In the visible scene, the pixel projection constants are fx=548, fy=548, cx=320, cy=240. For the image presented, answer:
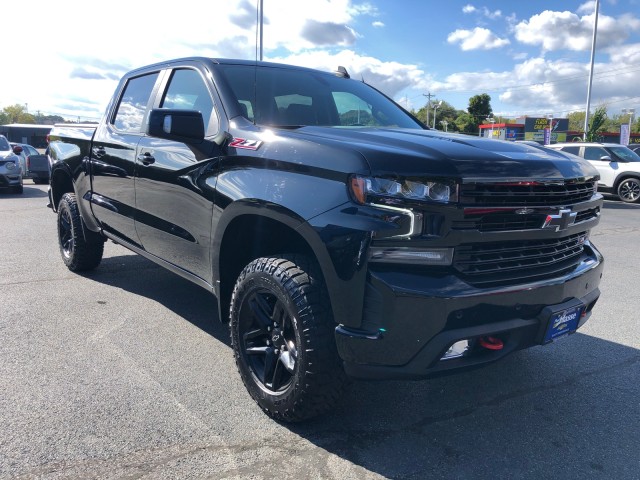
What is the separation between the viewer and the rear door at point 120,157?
427 cm

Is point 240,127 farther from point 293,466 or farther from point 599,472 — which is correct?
point 599,472

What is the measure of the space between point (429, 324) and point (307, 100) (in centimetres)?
206

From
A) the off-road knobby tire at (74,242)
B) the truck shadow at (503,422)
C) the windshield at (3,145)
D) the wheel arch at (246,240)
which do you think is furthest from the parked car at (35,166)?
the truck shadow at (503,422)

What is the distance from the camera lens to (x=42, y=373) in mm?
3395

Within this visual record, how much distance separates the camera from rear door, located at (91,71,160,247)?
427 cm

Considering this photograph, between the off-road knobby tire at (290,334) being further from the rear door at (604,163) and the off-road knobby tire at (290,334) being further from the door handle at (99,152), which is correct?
the rear door at (604,163)

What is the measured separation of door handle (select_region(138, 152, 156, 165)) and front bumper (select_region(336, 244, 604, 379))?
212 centimetres

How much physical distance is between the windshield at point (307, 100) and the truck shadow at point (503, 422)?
1725 millimetres

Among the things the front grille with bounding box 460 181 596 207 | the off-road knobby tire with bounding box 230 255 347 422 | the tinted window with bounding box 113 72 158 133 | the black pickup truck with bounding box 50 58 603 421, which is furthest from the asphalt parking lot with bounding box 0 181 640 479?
the tinted window with bounding box 113 72 158 133

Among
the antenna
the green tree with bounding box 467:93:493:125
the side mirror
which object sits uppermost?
the green tree with bounding box 467:93:493:125

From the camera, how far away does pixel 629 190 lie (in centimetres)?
1581

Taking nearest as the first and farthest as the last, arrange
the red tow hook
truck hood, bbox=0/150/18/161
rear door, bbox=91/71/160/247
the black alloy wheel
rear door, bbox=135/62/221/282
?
the red tow hook, the black alloy wheel, rear door, bbox=135/62/221/282, rear door, bbox=91/71/160/247, truck hood, bbox=0/150/18/161

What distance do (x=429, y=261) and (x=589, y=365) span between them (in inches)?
83.2

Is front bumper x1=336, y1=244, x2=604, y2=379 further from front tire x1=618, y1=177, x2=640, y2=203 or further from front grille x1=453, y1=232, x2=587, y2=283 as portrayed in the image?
front tire x1=618, y1=177, x2=640, y2=203
